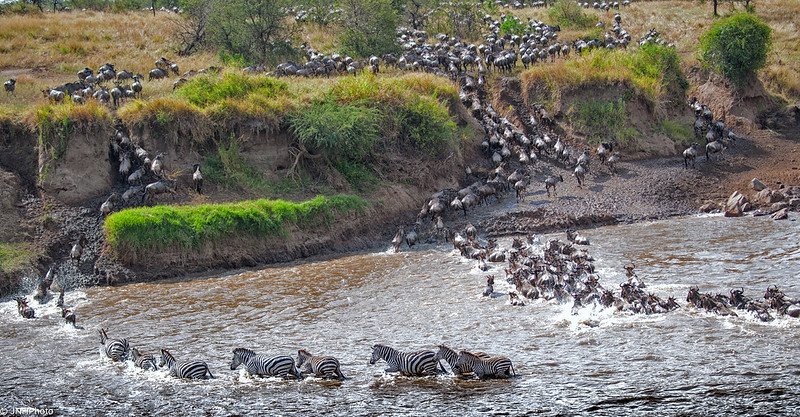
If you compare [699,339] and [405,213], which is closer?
[699,339]

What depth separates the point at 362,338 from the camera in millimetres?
11336

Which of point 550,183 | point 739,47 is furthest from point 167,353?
point 739,47

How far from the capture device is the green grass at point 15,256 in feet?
51.3

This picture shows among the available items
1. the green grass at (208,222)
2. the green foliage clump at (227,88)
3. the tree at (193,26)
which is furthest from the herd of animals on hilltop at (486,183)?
the tree at (193,26)

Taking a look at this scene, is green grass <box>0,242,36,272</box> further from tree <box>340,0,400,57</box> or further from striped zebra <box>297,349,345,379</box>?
tree <box>340,0,400,57</box>

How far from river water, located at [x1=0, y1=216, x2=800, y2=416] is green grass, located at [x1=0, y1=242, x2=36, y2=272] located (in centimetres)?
174

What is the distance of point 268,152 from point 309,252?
4350mm

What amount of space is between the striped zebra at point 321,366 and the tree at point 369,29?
23.9 m

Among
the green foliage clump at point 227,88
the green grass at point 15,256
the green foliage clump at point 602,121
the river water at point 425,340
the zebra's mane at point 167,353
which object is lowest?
the river water at point 425,340

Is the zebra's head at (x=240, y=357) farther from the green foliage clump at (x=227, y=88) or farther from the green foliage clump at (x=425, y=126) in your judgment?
the green foliage clump at (x=425, y=126)

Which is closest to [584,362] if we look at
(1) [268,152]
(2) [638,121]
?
(1) [268,152]

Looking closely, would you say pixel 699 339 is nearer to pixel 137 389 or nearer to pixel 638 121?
pixel 137 389

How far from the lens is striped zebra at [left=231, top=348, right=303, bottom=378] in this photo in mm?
9727

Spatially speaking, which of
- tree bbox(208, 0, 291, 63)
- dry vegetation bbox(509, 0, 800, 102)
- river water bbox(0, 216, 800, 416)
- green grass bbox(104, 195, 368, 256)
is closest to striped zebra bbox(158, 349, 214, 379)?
river water bbox(0, 216, 800, 416)
